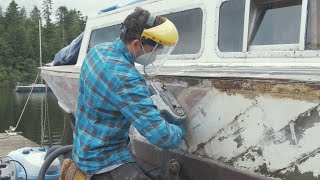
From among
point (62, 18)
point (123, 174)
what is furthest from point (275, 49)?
point (62, 18)

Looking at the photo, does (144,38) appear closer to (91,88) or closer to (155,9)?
(91,88)

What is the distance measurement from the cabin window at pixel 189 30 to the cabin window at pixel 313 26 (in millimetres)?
1254

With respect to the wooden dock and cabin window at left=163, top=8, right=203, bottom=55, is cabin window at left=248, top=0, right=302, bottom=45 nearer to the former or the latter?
cabin window at left=163, top=8, right=203, bottom=55

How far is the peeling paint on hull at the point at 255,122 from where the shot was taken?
251cm

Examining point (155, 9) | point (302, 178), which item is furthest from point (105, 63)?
point (155, 9)

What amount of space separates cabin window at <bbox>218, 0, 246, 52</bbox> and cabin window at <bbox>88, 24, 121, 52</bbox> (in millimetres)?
2365

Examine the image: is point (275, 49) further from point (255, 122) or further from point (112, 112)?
point (112, 112)

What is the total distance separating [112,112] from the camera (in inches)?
111

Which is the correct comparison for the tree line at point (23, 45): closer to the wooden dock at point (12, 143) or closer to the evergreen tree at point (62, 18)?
the evergreen tree at point (62, 18)

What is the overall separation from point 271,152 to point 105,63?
1164mm

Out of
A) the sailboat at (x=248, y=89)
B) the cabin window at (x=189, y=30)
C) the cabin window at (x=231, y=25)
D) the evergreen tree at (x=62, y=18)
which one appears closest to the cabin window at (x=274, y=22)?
the sailboat at (x=248, y=89)

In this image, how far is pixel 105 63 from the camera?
2.77m

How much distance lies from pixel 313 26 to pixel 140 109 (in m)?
1.48

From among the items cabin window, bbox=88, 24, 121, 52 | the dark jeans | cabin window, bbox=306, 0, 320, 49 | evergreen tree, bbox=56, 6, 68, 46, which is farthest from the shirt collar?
evergreen tree, bbox=56, 6, 68, 46
